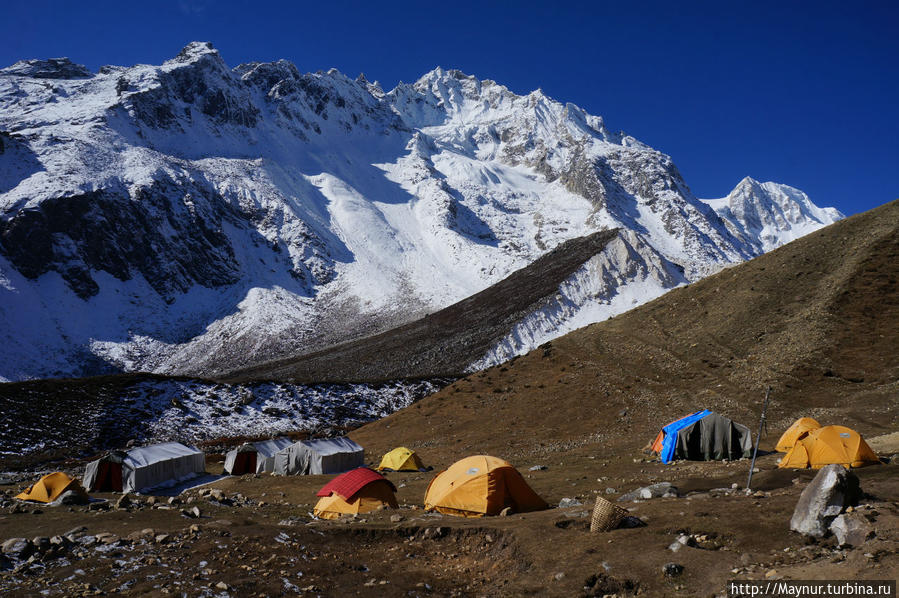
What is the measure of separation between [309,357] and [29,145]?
292 ft

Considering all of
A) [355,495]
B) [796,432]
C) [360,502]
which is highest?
[796,432]

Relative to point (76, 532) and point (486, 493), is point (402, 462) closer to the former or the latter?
point (486, 493)

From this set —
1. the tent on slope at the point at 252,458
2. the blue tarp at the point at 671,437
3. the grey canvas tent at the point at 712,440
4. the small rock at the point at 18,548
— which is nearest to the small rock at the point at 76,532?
the small rock at the point at 18,548

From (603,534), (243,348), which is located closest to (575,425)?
(603,534)

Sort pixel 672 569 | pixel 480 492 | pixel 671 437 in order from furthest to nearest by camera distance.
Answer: pixel 671 437 < pixel 480 492 < pixel 672 569

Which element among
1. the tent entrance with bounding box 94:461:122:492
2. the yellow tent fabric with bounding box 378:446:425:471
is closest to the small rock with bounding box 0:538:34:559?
the tent entrance with bounding box 94:461:122:492

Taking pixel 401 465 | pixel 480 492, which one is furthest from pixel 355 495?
pixel 401 465

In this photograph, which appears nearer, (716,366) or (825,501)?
(825,501)

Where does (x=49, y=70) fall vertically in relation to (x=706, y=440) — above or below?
above

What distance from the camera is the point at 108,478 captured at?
2783 centimetres

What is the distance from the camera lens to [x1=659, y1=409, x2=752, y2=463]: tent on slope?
22.0 m

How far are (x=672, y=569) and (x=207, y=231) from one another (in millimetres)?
142186

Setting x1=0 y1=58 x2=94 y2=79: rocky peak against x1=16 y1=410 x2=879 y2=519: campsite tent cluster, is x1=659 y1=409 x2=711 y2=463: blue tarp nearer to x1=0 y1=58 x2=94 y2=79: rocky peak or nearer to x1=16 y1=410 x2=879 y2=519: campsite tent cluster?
x1=16 y1=410 x2=879 y2=519: campsite tent cluster

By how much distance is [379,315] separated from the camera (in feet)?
400
